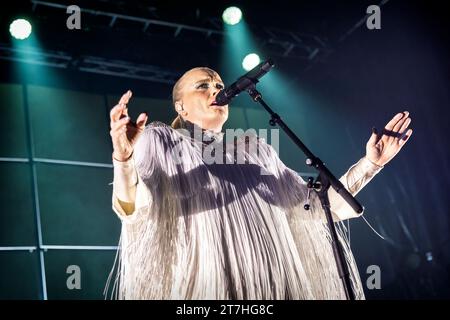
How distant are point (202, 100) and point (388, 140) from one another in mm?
913

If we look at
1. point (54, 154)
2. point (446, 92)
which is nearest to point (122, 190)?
point (54, 154)

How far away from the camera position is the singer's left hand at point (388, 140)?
2.16 m

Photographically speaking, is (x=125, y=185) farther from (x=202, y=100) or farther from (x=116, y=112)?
(x=202, y=100)

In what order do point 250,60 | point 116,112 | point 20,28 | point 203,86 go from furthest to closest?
point 250,60 → point 20,28 → point 203,86 → point 116,112

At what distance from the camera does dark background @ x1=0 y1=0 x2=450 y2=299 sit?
13.9ft

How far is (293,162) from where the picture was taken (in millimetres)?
5602

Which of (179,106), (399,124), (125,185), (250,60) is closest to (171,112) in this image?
(250,60)

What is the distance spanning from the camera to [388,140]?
7.13 ft

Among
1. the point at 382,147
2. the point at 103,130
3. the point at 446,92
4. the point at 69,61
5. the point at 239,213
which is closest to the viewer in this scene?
the point at 239,213

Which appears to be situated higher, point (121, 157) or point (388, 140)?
point (388, 140)

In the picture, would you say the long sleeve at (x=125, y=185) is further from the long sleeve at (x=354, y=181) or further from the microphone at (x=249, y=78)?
the long sleeve at (x=354, y=181)

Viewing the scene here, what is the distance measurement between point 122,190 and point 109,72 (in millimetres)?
3342

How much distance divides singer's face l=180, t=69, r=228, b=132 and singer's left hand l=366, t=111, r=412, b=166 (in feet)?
2.38

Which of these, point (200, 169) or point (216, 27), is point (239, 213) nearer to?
point (200, 169)
